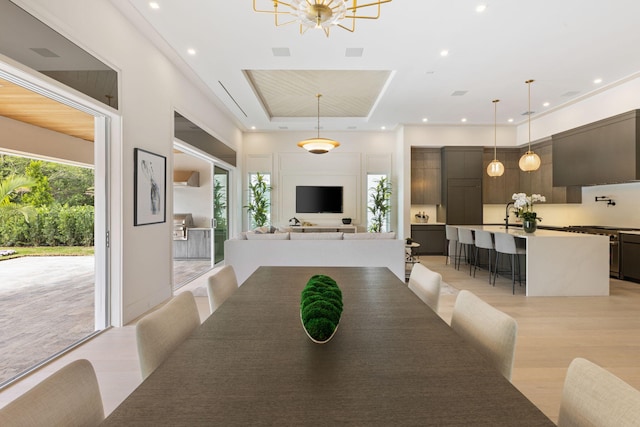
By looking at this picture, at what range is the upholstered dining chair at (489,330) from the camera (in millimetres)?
1151

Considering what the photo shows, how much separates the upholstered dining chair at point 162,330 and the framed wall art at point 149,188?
2555mm

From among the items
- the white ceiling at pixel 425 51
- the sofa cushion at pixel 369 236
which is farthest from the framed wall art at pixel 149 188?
the sofa cushion at pixel 369 236

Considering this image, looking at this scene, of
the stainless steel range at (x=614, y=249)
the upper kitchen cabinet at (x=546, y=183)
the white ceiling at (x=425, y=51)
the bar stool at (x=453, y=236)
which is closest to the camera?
the white ceiling at (x=425, y=51)

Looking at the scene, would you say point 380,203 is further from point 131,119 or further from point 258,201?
point 131,119

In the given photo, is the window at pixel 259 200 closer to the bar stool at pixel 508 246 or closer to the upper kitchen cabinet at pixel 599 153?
the bar stool at pixel 508 246

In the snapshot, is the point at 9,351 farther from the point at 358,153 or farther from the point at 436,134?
the point at 436,134

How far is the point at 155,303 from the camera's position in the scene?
3979 millimetres

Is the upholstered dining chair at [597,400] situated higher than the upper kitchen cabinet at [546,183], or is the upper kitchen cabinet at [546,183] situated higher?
the upper kitchen cabinet at [546,183]


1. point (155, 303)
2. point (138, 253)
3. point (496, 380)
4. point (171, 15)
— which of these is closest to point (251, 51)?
point (171, 15)

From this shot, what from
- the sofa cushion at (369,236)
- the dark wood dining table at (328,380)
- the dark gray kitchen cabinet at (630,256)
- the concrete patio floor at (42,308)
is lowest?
the concrete patio floor at (42,308)

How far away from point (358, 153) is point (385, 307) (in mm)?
7503

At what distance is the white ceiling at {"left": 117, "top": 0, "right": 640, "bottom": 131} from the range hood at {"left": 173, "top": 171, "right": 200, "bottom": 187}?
2263mm

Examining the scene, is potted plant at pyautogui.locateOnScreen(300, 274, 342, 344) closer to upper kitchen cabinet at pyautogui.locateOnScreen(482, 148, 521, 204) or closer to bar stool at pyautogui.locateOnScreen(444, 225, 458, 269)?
bar stool at pyautogui.locateOnScreen(444, 225, 458, 269)

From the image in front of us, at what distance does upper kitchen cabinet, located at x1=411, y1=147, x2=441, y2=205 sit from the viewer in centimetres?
840
